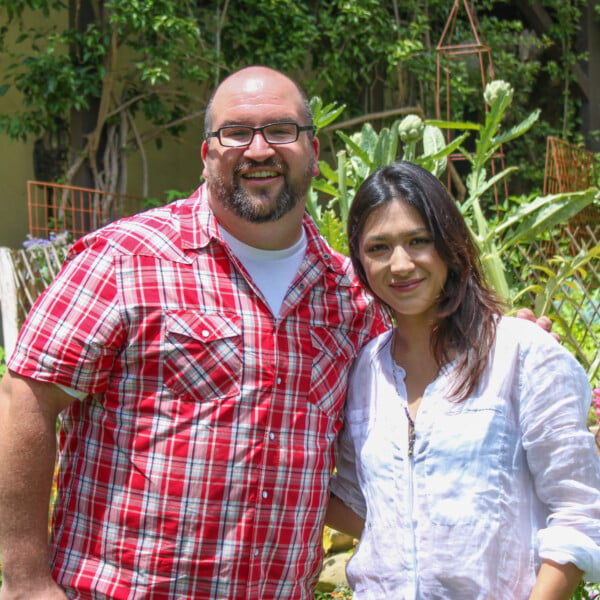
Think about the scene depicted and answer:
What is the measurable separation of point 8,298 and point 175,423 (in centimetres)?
438

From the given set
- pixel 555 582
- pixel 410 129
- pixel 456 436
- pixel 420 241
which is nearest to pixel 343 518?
pixel 456 436

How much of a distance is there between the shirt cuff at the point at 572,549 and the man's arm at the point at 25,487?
1.00 meters

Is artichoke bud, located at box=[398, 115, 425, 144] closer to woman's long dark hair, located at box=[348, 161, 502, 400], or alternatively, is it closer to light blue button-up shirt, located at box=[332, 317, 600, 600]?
woman's long dark hair, located at box=[348, 161, 502, 400]

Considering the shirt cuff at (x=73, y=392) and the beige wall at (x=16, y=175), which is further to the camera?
the beige wall at (x=16, y=175)

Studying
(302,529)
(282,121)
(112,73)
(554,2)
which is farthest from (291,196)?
(554,2)

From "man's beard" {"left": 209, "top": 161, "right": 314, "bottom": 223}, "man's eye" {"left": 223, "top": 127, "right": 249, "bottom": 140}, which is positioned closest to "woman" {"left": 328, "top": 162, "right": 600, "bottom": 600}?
"man's beard" {"left": 209, "top": 161, "right": 314, "bottom": 223}

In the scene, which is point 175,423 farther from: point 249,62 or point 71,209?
point 249,62

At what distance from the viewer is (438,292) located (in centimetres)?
192

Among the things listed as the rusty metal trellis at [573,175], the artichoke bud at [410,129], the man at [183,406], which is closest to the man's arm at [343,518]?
the man at [183,406]

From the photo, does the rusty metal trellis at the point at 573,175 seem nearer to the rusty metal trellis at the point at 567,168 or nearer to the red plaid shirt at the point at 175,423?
the rusty metal trellis at the point at 567,168

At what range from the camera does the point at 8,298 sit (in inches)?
231

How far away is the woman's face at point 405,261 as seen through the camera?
188 centimetres

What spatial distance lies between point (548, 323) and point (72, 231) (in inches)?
203

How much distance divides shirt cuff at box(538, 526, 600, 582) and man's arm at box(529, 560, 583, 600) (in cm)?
2
